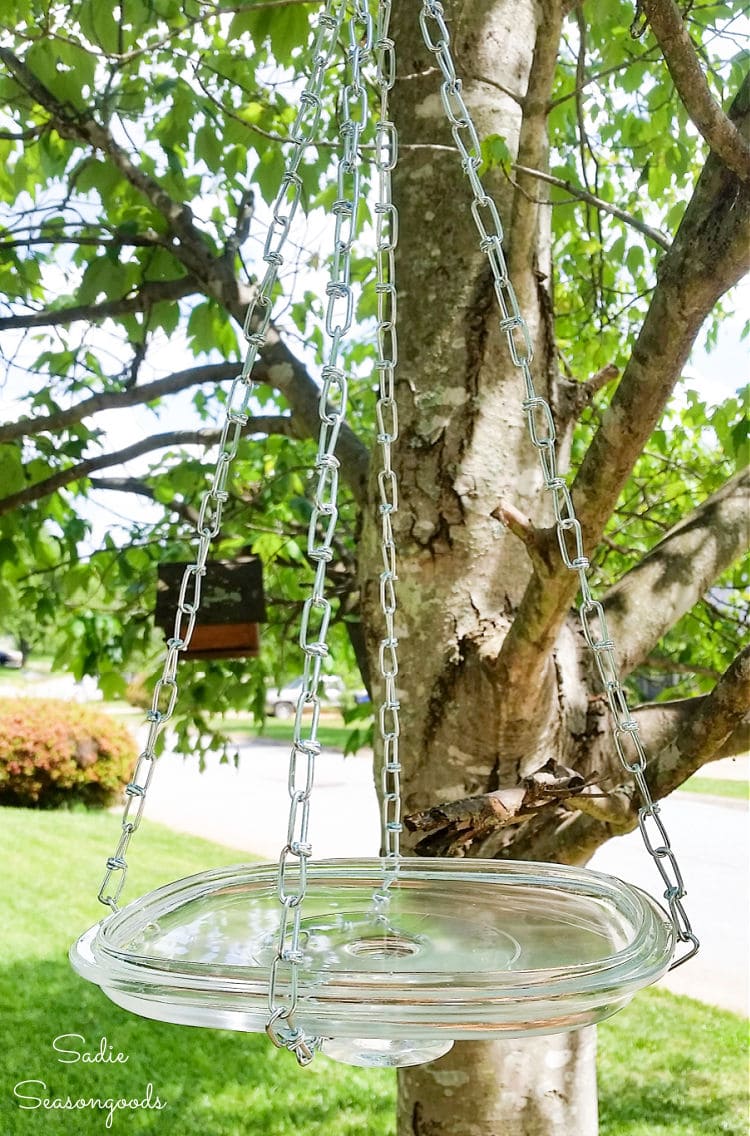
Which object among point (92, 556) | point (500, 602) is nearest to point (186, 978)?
point (500, 602)

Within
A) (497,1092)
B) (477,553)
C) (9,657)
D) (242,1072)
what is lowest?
(9,657)

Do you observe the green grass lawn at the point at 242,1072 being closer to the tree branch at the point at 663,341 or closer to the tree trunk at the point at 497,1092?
the tree trunk at the point at 497,1092

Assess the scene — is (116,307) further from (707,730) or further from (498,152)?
(707,730)

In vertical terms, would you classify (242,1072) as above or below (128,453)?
below

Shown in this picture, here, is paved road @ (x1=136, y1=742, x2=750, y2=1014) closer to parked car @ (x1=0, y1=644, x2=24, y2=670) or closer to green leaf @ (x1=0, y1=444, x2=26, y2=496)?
green leaf @ (x1=0, y1=444, x2=26, y2=496)

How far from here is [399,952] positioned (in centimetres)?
97

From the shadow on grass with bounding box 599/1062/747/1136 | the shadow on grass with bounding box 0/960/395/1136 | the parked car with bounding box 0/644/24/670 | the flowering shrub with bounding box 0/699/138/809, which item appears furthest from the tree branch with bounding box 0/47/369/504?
the parked car with bounding box 0/644/24/670

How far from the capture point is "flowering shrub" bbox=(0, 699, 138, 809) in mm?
8086

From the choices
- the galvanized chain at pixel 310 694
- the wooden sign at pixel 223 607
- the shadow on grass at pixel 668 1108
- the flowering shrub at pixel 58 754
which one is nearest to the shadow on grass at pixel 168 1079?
the shadow on grass at pixel 668 1108

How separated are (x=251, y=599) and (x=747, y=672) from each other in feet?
5.04

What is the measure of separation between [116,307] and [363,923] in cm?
147

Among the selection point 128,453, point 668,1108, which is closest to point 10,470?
point 128,453

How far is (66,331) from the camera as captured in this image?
2783 mm

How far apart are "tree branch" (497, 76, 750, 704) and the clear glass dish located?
1.08 feet
